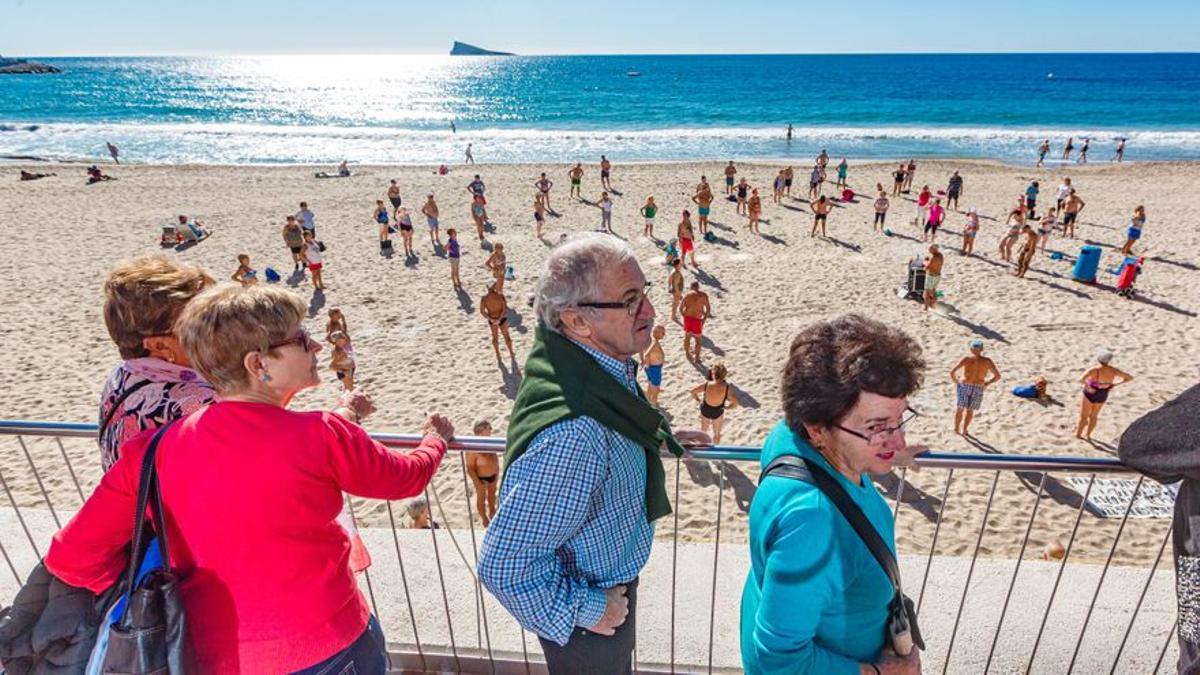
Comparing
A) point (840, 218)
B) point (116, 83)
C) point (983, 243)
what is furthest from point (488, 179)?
point (116, 83)


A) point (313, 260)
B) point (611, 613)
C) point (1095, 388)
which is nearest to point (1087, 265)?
point (1095, 388)

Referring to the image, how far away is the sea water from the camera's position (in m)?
43.1

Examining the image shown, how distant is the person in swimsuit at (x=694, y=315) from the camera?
11023 mm

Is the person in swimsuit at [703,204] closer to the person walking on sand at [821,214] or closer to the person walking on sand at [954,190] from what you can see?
the person walking on sand at [821,214]

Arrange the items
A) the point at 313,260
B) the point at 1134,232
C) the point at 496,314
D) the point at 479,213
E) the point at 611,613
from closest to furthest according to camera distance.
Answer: the point at 611,613 < the point at 496,314 < the point at 313,260 < the point at 1134,232 < the point at 479,213

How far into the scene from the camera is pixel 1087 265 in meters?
14.6

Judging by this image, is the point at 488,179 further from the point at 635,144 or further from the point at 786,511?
the point at 786,511

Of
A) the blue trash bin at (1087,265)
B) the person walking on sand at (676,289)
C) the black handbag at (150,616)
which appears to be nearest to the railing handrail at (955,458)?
the black handbag at (150,616)

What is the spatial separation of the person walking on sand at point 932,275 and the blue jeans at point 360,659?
1346 cm

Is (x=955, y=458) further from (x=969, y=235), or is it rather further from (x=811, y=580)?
(x=969, y=235)

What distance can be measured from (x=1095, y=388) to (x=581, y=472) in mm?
9329

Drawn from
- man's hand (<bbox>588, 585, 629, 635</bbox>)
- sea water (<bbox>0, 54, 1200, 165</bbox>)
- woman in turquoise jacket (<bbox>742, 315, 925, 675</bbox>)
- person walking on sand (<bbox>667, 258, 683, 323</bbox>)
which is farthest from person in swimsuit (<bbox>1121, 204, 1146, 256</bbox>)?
sea water (<bbox>0, 54, 1200, 165</bbox>)

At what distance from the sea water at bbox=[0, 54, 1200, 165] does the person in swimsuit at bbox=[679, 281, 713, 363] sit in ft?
99.2

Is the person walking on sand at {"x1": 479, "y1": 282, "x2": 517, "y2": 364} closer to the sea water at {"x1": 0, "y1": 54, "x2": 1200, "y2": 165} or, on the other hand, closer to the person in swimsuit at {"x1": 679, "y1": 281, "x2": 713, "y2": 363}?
the person in swimsuit at {"x1": 679, "y1": 281, "x2": 713, "y2": 363}
